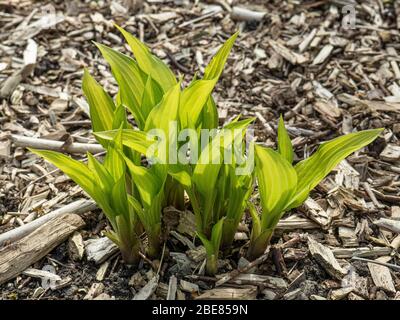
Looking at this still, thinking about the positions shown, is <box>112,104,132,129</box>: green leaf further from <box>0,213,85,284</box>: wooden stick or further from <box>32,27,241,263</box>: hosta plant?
<box>0,213,85,284</box>: wooden stick

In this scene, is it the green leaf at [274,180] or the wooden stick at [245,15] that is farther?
the wooden stick at [245,15]

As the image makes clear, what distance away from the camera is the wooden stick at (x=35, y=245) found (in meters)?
2.00

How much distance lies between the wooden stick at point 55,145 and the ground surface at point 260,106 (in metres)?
0.05

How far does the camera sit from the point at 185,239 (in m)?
2.07

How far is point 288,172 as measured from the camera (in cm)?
168

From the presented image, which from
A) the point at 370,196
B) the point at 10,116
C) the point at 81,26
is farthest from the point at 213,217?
the point at 81,26

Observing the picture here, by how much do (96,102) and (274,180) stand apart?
646 mm

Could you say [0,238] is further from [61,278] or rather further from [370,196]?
[370,196]

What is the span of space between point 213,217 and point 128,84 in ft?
1.72

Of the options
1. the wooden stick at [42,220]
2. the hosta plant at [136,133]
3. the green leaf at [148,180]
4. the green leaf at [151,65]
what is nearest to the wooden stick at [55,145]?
the wooden stick at [42,220]

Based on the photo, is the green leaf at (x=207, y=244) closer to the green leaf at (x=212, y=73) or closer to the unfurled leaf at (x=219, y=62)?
the green leaf at (x=212, y=73)

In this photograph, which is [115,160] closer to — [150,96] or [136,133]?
[136,133]

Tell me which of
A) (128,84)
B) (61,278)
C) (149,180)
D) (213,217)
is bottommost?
(61,278)

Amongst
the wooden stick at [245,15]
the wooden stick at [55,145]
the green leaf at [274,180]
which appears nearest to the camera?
the green leaf at [274,180]
